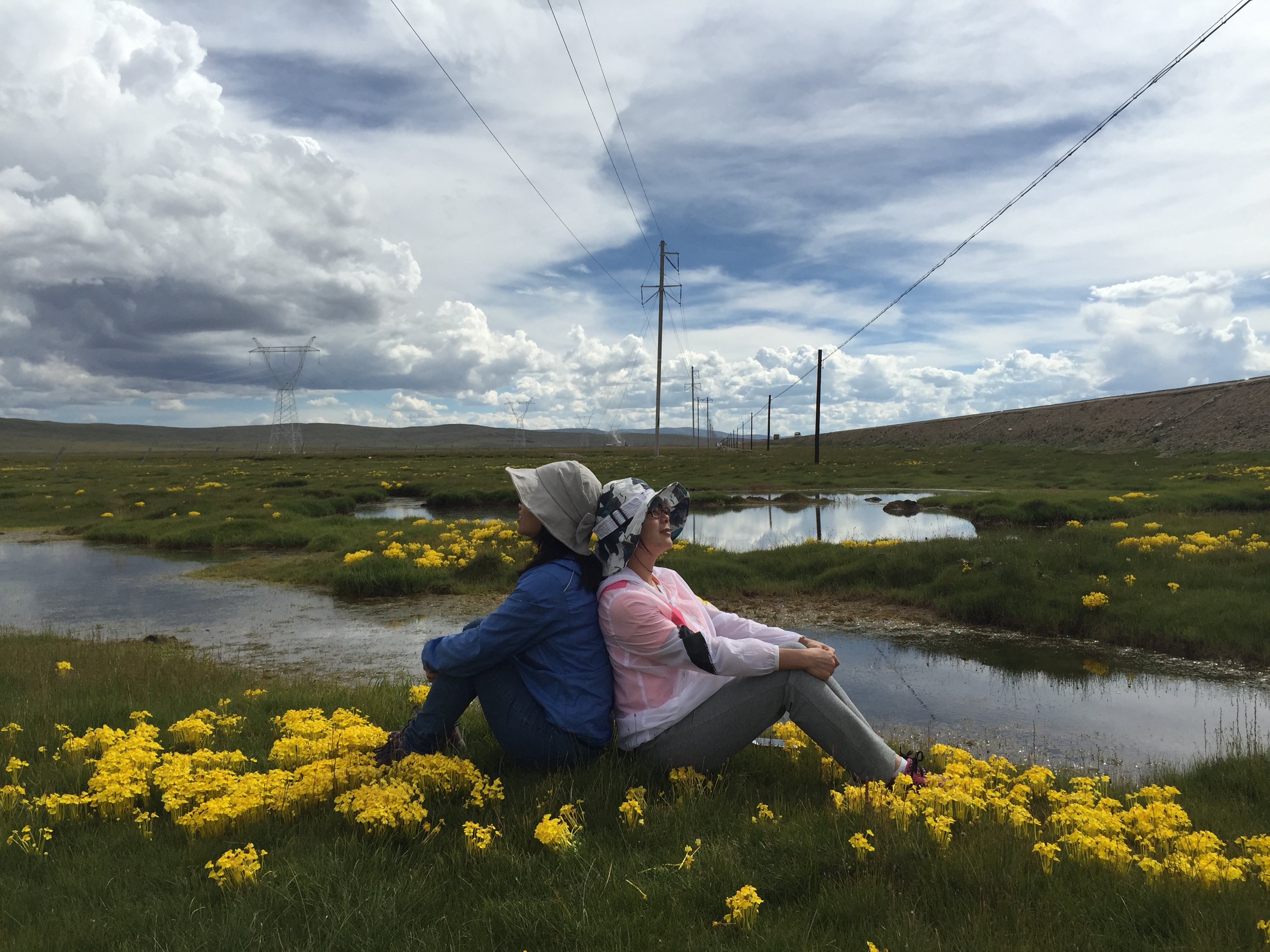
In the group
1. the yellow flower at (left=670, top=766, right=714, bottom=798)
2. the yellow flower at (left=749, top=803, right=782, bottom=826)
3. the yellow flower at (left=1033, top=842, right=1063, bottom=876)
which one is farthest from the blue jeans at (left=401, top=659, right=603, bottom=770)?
the yellow flower at (left=1033, top=842, right=1063, bottom=876)

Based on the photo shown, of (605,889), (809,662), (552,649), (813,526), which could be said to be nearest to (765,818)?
(809,662)

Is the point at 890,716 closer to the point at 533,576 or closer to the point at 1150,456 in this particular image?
the point at 533,576

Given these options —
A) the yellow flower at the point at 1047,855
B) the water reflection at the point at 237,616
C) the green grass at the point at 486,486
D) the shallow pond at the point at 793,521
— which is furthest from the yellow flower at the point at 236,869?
the green grass at the point at 486,486

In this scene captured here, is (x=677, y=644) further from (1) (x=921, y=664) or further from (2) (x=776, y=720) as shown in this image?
(1) (x=921, y=664)

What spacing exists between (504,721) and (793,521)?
23.0 metres

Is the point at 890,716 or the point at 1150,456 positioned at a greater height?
the point at 1150,456

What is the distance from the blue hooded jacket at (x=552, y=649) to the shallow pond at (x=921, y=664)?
403 centimetres

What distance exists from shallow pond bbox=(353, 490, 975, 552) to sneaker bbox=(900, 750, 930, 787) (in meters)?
12.5

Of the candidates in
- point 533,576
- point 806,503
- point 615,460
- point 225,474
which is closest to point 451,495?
point 806,503

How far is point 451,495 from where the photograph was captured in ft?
114

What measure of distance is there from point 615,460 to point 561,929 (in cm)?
6747

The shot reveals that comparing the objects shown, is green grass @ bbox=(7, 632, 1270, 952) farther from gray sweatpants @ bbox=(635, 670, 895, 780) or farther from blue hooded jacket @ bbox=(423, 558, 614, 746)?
blue hooded jacket @ bbox=(423, 558, 614, 746)

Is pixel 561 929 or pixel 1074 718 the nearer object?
pixel 561 929

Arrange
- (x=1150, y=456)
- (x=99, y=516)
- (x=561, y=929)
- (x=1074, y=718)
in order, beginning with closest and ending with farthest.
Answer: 1. (x=561, y=929)
2. (x=1074, y=718)
3. (x=99, y=516)
4. (x=1150, y=456)
